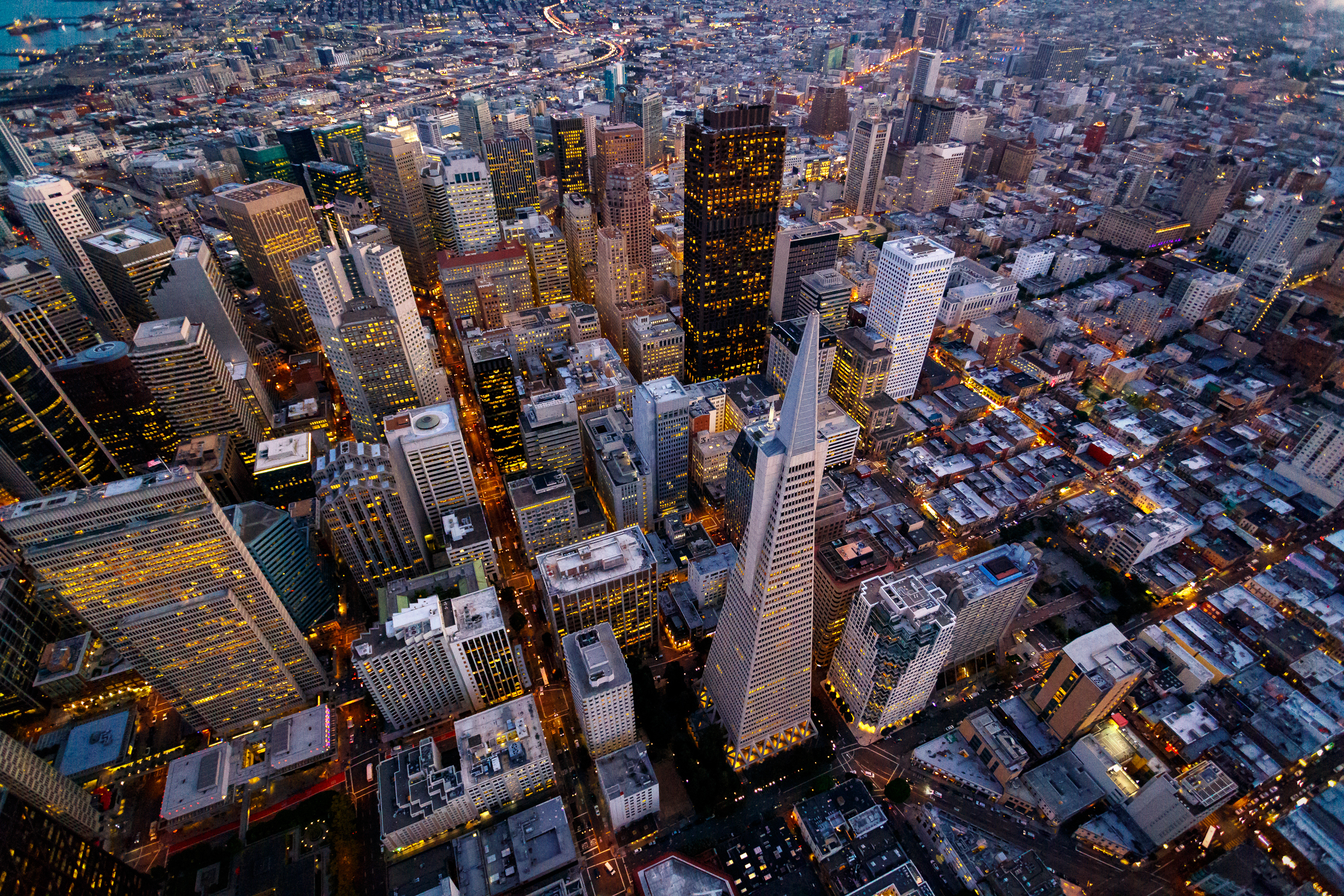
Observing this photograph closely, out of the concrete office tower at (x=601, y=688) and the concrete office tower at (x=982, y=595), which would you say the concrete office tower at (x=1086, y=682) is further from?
the concrete office tower at (x=601, y=688)

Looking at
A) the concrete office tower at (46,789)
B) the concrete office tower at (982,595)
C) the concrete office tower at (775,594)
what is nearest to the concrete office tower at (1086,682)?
the concrete office tower at (982,595)

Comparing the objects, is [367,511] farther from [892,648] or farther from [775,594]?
[892,648]

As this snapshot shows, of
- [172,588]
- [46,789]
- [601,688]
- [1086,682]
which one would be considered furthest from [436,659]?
[1086,682]

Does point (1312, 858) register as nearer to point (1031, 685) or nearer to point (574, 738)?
point (1031, 685)

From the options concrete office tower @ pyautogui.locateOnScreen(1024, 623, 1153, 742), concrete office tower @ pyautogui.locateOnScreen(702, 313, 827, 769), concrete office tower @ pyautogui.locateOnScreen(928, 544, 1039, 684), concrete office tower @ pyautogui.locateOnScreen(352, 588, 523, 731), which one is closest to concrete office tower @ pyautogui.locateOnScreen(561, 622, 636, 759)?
concrete office tower @ pyautogui.locateOnScreen(352, 588, 523, 731)

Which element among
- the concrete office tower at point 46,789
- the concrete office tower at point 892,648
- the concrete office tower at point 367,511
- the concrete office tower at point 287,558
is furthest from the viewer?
the concrete office tower at point 367,511

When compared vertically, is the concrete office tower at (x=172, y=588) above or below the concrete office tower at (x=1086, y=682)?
above
